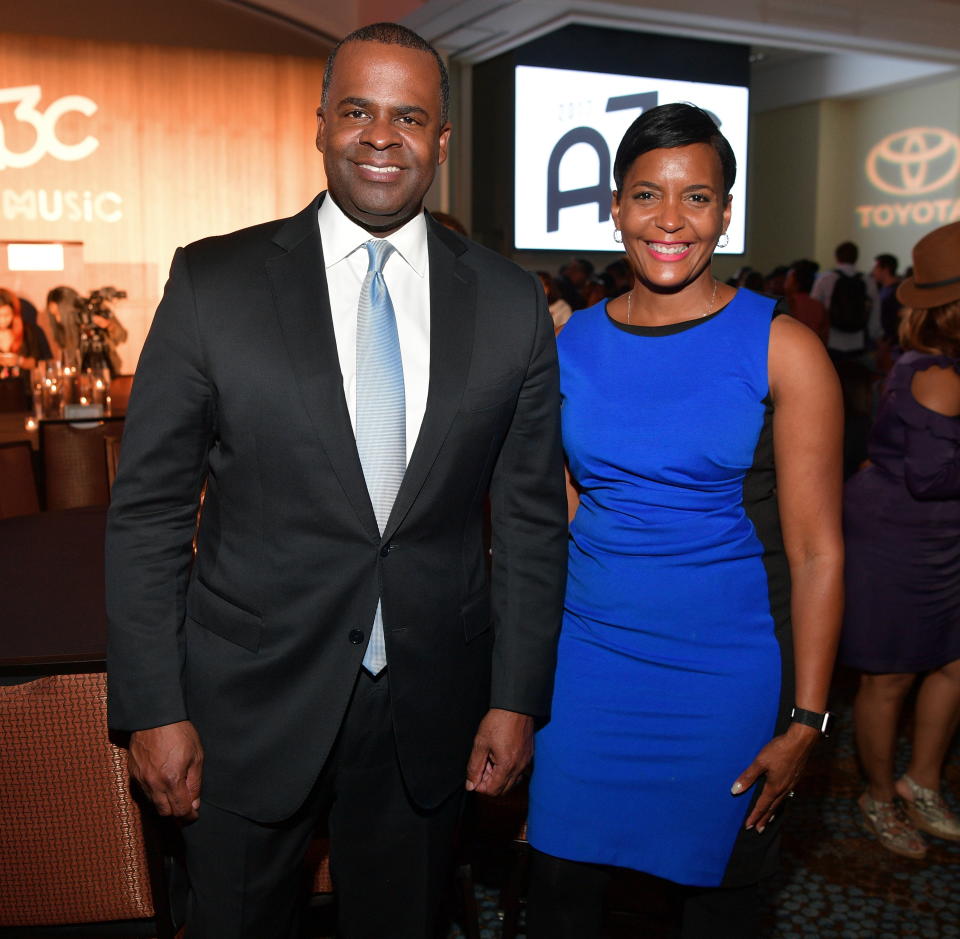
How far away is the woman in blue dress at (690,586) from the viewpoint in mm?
1542

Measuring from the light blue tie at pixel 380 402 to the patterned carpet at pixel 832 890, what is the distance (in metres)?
1.07

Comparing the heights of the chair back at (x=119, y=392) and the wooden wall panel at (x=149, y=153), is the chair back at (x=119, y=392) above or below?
below

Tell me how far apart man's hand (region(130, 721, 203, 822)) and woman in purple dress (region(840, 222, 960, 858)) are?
1.97 metres

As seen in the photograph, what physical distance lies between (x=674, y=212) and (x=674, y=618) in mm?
644

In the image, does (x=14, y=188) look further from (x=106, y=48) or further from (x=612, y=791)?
(x=612, y=791)

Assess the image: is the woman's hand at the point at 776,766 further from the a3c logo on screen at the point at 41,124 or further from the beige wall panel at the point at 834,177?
the beige wall panel at the point at 834,177

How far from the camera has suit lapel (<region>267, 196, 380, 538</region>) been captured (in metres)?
1.33

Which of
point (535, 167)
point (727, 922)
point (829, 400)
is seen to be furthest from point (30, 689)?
point (535, 167)

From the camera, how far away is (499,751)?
4.96ft

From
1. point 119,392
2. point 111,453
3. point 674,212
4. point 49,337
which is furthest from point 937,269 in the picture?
point 49,337

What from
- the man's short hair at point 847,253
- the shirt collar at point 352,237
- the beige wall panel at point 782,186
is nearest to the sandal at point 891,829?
the shirt collar at point 352,237

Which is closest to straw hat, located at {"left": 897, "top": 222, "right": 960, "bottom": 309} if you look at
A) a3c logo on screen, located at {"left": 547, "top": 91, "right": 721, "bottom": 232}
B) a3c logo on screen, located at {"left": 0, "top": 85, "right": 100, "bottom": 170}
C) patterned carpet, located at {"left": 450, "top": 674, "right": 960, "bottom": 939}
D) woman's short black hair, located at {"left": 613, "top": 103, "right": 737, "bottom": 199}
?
woman's short black hair, located at {"left": 613, "top": 103, "right": 737, "bottom": 199}

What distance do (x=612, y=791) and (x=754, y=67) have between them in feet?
47.0

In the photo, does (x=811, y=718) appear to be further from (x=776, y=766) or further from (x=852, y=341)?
(x=852, y=341)
